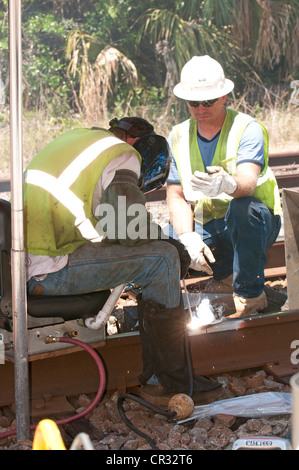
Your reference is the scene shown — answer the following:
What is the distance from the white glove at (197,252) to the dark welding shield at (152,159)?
0.75 meters

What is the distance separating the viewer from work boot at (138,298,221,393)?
12.0 feet

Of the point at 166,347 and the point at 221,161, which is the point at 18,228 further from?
the point at 221,161

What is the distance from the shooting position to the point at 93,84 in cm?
1346

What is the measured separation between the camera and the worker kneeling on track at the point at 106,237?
347cm

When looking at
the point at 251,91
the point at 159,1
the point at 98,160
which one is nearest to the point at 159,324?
the point at 98,160

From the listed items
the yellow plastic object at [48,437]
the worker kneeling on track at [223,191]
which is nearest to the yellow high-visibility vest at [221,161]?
the worker kneeling on track at [223,191]

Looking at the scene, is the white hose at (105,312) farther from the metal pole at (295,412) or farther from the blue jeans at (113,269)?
the metal pole at (295,412)

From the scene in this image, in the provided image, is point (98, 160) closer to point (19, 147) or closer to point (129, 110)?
point (19, 147)

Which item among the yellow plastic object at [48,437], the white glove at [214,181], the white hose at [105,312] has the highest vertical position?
the white glove at [214,181]

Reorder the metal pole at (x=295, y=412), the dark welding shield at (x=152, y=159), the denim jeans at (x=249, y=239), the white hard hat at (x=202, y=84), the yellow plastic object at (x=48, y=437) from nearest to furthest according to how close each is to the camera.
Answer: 1. the yellow plastic object at (x=48, y=437)
2. the metal pole at (x=295, y=412)
3. the dark welding shield at (x=152, y=159)
4. the denim jeans at (x=249, y=239)
5. the white hard hat at (x=202, y=84)

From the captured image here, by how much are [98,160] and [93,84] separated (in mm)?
10384

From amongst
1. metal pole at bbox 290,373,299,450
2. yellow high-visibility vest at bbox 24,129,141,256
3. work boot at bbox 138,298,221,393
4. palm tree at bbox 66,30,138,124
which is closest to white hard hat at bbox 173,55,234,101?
yellow high-visibility vest at bbox 24,129,141,256

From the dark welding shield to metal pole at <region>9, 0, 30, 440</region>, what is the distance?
1.06 meters

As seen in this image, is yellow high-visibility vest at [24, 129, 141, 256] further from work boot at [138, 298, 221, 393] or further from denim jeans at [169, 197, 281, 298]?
denim jeans at [169, 197, 281, 298]
